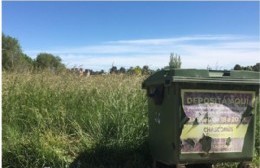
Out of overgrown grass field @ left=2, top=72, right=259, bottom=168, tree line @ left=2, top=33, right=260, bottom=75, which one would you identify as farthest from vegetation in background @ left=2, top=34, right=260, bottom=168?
tree line @ left=2, top=33, right=260, bottom=75

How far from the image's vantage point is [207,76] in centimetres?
596

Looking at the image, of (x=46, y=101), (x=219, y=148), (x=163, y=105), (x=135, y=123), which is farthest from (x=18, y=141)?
(x=219, y=148)

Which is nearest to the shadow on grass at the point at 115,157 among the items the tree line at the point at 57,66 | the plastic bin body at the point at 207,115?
the plastic bin body at the point at 207,115

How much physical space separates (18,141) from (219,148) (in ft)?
9.10

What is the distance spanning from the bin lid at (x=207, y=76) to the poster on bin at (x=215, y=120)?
0.44 ft

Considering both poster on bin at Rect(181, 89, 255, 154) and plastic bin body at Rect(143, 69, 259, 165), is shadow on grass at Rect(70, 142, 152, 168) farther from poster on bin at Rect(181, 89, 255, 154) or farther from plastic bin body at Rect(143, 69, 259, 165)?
poster on bin at Rect(181, 89, 255, 154)

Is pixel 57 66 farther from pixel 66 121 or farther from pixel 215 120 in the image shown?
pixel 215 120

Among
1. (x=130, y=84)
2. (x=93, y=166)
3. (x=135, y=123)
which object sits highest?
(x=130, y=84)

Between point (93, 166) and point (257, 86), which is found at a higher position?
point (257, 86)

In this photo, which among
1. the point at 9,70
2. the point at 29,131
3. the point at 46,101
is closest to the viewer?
the point at 29,131

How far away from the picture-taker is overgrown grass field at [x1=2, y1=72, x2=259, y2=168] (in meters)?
6.91

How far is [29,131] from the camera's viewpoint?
7.38 metres

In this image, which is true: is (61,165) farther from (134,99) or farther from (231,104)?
(231,104)

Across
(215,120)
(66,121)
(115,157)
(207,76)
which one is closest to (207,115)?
(215,120)
